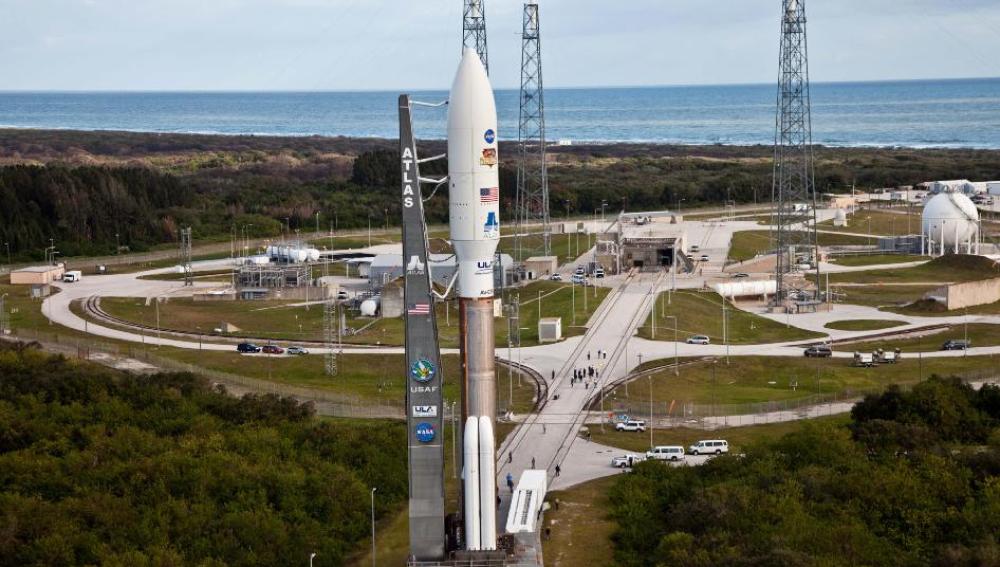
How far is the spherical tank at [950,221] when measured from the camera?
109 m

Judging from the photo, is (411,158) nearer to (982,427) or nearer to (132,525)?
(132,525)

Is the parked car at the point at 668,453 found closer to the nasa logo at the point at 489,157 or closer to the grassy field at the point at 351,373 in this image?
the grassy field at the point at 351,373

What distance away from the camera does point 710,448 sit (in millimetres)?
55188

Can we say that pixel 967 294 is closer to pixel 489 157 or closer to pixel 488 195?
pixel 488 195

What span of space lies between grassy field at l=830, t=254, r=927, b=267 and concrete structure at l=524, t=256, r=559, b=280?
2320 centimetres

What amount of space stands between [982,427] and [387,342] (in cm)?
3429

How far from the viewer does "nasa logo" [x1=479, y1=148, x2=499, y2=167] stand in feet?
134

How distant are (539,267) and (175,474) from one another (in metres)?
54.3

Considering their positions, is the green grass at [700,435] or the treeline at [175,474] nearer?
the treeline at [175,474]

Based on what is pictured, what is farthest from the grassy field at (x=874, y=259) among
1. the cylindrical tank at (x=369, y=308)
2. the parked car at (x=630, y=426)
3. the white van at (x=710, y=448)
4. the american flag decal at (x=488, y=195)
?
the american flag decal at (x=488, y=195)

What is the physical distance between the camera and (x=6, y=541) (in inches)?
1649

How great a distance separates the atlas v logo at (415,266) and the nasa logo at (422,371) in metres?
2.57

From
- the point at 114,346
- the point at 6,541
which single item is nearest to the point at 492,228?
the point at 6,541

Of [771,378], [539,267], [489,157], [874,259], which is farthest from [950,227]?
[489,157]
